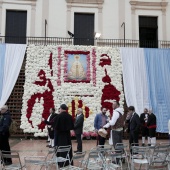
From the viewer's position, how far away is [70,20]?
60.1ft

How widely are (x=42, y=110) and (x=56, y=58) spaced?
2954 mm

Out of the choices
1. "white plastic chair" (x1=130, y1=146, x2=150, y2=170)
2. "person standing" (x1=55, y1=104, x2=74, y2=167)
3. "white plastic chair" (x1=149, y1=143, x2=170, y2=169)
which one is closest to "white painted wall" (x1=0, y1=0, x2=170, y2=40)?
"person standing" (x1=55, y1=104, x2=74, y2=167)

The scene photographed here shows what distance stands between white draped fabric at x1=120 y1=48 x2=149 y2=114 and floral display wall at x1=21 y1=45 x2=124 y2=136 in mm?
388

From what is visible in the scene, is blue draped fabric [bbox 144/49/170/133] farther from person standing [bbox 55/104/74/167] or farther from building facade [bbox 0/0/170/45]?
person standing [bbox 55/104/74/167]

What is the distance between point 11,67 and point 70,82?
10.5 ft

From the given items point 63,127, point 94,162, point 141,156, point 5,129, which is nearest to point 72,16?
point 5,129

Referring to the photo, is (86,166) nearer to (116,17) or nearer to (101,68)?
(101,68)

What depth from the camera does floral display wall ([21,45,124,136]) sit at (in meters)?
14.9

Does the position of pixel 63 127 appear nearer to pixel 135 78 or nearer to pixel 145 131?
pixel 145 131

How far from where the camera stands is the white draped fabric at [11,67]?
575 inches

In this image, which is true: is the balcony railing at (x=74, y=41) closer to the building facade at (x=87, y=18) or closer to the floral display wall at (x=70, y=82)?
the building facade at (x=87, y=18)

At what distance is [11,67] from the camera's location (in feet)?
49.4

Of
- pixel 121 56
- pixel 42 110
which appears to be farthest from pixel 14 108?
pixel 121 56

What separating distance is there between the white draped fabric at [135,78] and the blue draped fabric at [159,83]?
269 millimetres
